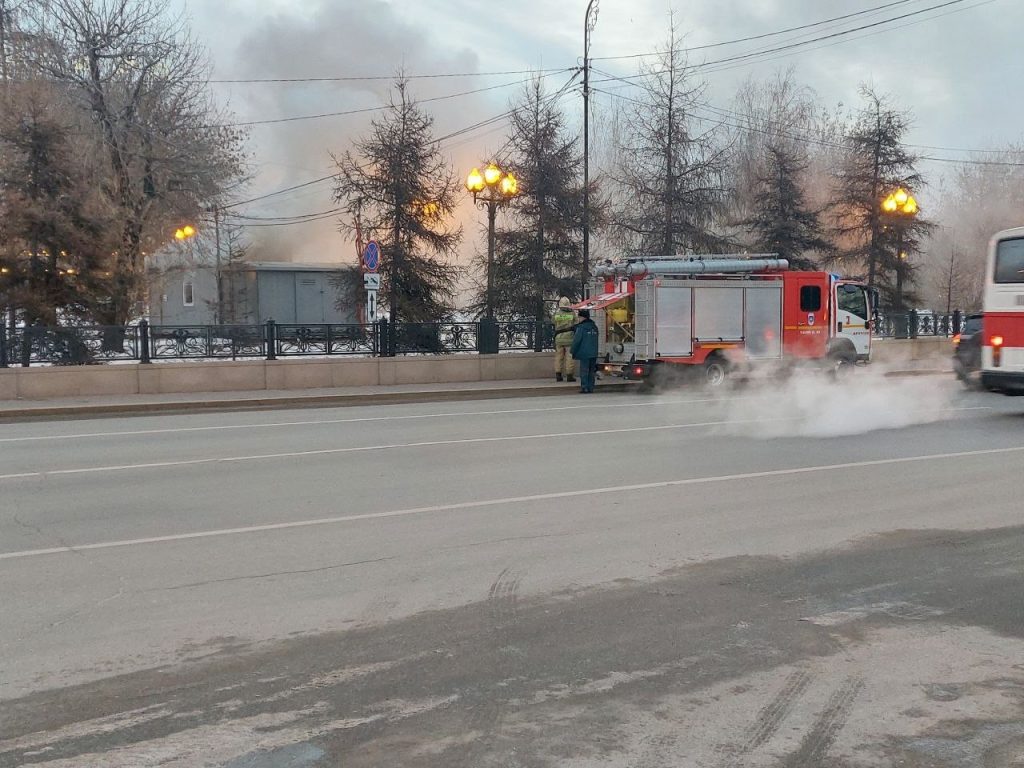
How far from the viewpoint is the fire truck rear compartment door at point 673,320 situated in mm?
18891

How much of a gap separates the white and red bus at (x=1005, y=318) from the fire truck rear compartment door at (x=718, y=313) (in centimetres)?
600

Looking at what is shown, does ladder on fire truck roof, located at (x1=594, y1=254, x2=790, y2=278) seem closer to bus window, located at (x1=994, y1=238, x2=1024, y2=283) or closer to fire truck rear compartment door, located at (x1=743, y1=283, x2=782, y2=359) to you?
fire truck rear compartment door, located at (x1=743, y1=283, x2=782, y2=359)

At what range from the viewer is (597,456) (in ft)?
33.9

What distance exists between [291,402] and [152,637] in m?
13.1

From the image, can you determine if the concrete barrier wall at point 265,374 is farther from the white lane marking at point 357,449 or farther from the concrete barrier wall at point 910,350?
the concrete barrier wall at point 910,350

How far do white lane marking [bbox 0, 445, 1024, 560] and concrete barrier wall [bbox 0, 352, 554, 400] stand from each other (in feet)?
40.9

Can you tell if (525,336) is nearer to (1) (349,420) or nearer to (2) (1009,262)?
(1) (349,420)

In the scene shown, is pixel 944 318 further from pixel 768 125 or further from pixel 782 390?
pixel 768 125

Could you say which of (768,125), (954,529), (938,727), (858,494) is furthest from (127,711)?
(768,125)

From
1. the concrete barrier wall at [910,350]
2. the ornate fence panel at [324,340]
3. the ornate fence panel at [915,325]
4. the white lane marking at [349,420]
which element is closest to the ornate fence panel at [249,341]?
the ornate fence panel at [324,340]

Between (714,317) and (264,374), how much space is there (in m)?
9.60

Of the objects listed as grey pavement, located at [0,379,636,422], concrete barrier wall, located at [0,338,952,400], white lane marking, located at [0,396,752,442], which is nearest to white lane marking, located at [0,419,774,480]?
white lane marking, located at [0,396,752,442]

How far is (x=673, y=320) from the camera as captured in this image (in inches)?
749

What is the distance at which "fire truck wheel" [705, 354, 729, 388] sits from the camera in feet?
64.0
